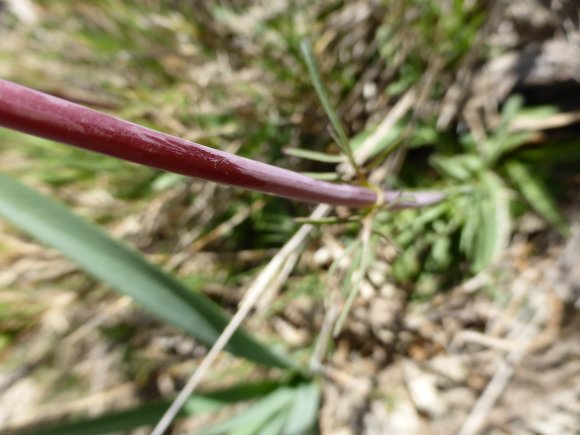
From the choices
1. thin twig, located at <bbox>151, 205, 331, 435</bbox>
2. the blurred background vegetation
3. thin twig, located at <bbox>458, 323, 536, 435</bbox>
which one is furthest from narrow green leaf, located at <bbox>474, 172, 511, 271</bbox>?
thin twig, located at <bbox>151, 205, 331, 435</bbox>

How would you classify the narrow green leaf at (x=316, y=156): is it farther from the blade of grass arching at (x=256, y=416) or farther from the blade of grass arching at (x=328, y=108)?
the blade of grass arching at (x=256, y=416)

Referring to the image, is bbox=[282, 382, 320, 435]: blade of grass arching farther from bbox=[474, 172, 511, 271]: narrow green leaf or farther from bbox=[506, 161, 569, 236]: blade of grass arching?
bbox=[506, 161, 569, 236]: blade of grass arching

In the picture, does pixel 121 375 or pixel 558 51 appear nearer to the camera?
pixel 558 51

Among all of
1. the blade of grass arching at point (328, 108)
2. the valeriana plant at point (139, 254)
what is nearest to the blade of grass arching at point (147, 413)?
the valeriana plant at point (139, 254)

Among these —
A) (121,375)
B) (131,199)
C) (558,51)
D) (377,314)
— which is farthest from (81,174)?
(558,51)

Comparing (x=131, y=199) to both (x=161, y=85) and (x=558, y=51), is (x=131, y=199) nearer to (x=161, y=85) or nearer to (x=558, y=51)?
(x=161, y=85)
